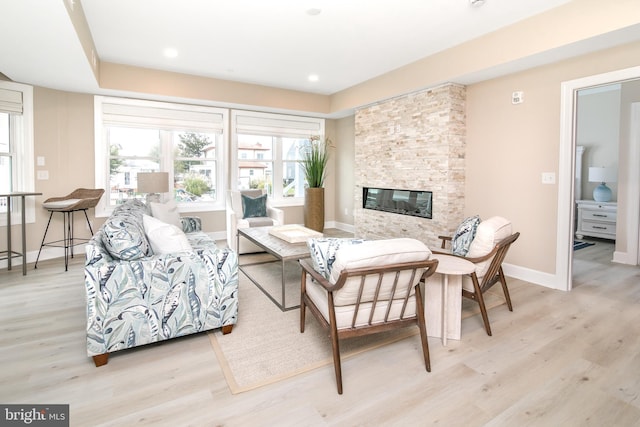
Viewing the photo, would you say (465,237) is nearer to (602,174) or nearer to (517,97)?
(517,97)

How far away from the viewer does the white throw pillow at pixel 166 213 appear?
373 centimetres

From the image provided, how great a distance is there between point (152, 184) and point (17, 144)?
1.80 metres

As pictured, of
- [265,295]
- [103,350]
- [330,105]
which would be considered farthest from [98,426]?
[330,105]

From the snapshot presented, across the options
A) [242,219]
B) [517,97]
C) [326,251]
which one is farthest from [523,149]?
[242,219]

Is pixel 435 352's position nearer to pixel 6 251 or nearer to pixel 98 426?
pixel 98 426

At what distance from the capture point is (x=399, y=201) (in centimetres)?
523

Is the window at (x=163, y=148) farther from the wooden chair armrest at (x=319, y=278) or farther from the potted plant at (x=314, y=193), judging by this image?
the wooden chair armrest at (x=319, y=278)

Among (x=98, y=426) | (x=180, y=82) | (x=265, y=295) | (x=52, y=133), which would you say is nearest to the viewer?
(x=98, y=426)

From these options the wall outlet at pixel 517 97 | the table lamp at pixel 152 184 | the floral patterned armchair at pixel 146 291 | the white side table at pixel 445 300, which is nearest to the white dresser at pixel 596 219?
the wall outlet at pixel 517 97

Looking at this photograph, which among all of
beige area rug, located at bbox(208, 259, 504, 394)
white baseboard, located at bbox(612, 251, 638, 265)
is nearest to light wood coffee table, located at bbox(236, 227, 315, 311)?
beige area rug, located at bbox(208, 259, 504, 394)

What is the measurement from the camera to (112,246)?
2.17 meters

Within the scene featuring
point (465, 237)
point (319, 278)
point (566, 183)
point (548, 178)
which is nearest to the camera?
point (319, 278)

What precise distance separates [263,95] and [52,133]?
3070 mm

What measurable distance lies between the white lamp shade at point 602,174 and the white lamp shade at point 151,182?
697 cm
